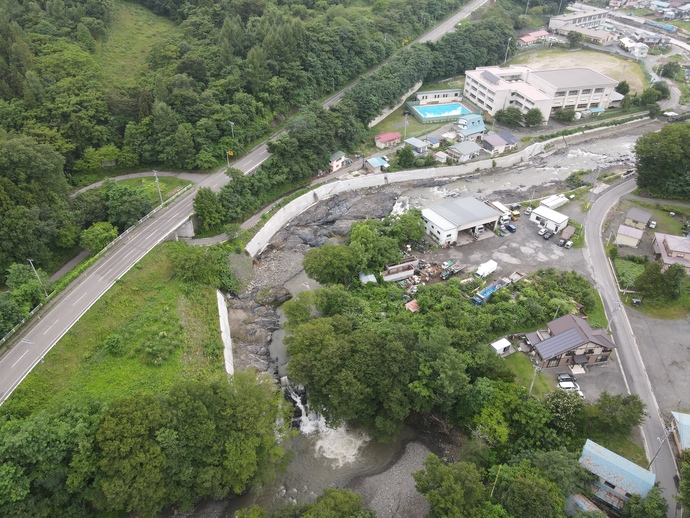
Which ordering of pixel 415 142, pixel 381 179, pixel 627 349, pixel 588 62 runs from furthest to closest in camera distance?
pixel 588 62, pixel 415 142, pixel 381 179, pixel 627 349

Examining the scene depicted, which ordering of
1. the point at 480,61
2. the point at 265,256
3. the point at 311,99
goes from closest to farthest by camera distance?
the point at 265,256, the point at 311,99, the point at 480,61

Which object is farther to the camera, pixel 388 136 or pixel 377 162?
pixel 388 136

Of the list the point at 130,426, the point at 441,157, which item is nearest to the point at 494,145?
the point at 441,157

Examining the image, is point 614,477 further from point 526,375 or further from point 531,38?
point 531,38

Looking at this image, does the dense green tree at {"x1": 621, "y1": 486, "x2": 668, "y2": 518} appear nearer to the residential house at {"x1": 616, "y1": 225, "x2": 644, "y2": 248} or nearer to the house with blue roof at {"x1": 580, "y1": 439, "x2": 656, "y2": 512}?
the house with blue roof at {"x1": 580, "y1": 439, "x2": 656, "y2": 512}

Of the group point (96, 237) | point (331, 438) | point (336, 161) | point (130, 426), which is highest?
point (130, 426)

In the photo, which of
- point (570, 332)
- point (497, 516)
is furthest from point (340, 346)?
point (570, 332)

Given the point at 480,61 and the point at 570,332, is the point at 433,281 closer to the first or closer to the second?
the point at 570,332

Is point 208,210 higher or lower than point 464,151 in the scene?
higher

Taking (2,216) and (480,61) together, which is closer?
(2,216)
